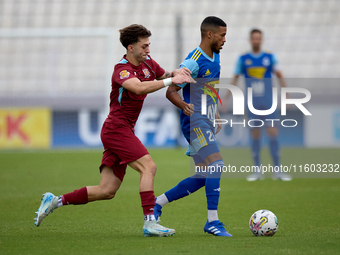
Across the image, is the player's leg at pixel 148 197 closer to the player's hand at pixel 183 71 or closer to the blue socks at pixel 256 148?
the player's hand at pixel 183 71

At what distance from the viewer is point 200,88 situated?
4.65 m

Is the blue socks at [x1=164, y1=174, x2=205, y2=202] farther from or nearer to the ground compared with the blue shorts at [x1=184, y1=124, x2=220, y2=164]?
nearer to the ground

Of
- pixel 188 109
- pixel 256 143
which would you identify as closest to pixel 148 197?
pixel 188 109

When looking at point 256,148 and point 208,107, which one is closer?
point 208,107

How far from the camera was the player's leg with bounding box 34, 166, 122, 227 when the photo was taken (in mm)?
4547

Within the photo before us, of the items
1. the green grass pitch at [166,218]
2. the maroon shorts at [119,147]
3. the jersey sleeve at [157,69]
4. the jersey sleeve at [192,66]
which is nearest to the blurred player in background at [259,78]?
the green grass pitch at [166,218]

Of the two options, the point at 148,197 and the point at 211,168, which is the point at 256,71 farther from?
the point at 148,197

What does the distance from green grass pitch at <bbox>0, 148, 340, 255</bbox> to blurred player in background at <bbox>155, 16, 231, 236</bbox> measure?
0.44 metres

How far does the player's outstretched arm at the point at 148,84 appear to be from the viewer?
4.17 metres

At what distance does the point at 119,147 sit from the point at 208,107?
0.89m

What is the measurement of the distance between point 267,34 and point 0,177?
1286 centimetres

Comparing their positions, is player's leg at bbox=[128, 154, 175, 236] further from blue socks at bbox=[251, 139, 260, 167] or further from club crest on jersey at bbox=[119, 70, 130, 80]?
blue socks at bbox=[251, 139, 260, 167]

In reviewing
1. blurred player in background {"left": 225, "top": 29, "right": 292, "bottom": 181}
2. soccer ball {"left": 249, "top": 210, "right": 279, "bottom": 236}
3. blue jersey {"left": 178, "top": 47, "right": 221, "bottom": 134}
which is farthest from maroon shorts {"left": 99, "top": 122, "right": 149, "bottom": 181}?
blurred player in background {"left": 225, "top": 29, "right": 292, "bottom": 181}

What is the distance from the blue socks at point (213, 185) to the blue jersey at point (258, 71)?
179 inches
